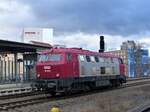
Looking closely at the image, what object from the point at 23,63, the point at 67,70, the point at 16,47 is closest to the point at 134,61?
the point at 23,63

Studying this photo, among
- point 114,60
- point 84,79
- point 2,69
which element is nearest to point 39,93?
point 84,79

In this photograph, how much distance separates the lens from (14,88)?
116ft

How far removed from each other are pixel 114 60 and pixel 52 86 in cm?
1312

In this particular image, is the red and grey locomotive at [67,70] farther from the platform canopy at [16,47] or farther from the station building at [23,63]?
the station building at [23,63]

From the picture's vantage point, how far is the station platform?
3340cm

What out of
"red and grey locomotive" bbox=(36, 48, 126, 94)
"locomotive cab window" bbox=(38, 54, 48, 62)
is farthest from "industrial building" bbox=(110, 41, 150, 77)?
"locomotive cab window" bbox=(38, 54, 48, 62)

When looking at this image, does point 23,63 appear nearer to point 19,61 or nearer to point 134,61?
point 19,61

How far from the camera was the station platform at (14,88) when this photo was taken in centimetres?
3340

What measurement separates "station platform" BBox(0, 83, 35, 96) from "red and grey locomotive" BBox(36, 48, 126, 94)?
4738mm

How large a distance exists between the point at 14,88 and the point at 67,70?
25.3 ft

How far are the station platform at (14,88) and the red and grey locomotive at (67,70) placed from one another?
4.74 meters

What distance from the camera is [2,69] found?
124ft

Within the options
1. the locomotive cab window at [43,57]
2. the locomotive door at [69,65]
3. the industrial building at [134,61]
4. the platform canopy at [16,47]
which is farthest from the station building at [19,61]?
the industrial building at [134,61]

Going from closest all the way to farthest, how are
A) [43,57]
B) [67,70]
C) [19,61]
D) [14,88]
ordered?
[67,70]
[43,57]
[14,88]
[19,61]
